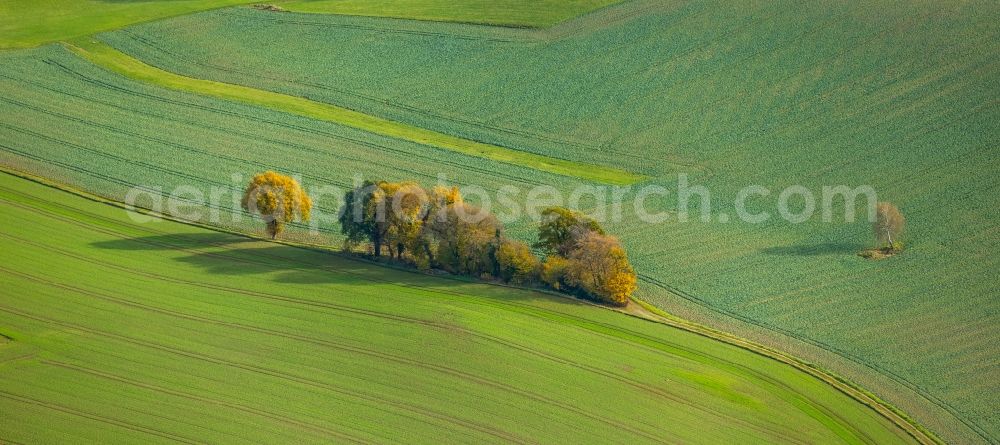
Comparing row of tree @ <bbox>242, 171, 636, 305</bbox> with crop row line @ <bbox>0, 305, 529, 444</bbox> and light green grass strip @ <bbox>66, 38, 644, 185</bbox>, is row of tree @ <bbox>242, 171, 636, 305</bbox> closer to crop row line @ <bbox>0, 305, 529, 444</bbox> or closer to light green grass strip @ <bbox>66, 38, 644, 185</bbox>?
light green grass strip @ <bbox>66, 38, 644, 185</bbox>

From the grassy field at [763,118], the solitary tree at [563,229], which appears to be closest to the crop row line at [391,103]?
the grassy field at [763,118]

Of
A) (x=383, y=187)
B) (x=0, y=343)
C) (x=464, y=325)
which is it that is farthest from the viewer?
(x=383, y=187)

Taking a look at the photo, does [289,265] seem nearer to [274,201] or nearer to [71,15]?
[274,201]

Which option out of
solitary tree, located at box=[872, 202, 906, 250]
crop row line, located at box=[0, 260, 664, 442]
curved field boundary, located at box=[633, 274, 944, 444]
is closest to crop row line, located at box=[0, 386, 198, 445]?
crop row line, located at box=[0, 260, 664, 442]

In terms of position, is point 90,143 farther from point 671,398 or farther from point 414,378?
point 671,398

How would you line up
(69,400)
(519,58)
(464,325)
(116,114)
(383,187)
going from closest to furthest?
1. (69,400)
2. (464,325)
3. (383,187)
4. (116,114)
5. (519,58)

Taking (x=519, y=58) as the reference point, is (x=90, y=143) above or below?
below

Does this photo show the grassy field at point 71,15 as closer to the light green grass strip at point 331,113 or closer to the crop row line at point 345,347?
the light green grass strip at point 331,113

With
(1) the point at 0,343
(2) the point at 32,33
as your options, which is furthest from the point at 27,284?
(2) the point at 32,33
